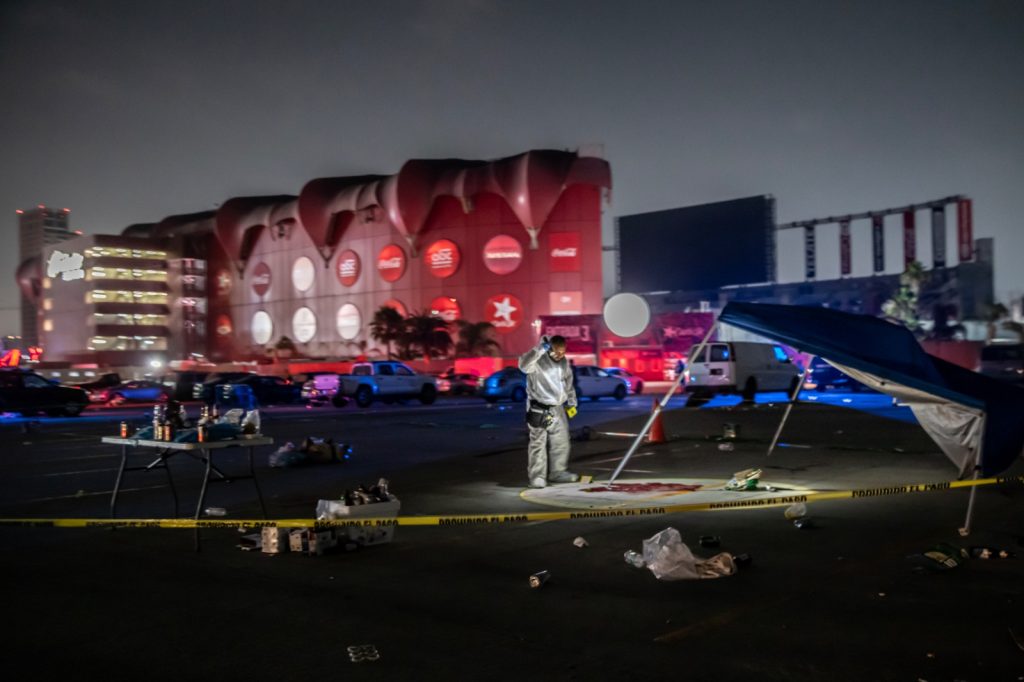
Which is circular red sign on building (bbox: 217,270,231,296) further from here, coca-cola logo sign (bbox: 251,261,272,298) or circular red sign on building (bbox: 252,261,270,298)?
circular red sign on building (bbox: 252,261,270,298)

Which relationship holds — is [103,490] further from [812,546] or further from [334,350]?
[334,350]

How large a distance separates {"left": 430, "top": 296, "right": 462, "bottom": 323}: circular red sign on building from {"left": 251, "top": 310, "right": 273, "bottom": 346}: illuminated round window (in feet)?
88.4

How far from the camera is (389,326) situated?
74562mm

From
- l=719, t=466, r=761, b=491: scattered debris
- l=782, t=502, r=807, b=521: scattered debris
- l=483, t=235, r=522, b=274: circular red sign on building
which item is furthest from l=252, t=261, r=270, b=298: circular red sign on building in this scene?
l=782, t=502, r=807, b=521: scattered debris

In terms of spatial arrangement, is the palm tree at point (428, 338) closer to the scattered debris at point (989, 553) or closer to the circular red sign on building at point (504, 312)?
the circular red sign on building at point (504, 312)

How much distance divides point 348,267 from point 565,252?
24147mm

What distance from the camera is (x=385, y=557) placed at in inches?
299

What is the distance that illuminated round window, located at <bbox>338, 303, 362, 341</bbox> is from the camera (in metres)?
86.1

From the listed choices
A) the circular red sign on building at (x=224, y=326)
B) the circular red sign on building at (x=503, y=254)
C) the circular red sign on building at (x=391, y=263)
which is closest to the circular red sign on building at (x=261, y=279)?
the circular red sign on building at (x=224, y=326)

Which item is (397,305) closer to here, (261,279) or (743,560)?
(261,279)

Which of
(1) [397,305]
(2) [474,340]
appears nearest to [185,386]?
(2) [474,340]

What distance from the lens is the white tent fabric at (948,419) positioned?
898 centimetres

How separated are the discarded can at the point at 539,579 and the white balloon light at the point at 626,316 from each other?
71.5 m

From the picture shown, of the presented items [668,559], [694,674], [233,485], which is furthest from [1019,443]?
[233,485]
